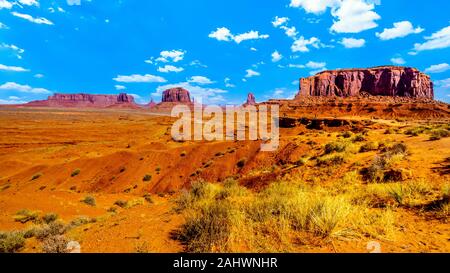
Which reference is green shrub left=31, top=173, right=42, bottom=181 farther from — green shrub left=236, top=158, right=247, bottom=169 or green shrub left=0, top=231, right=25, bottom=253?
green shrub left=0, top=231, right=25, bottom=253

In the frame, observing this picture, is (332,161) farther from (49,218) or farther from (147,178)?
(147,178)

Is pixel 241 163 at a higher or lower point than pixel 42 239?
higher

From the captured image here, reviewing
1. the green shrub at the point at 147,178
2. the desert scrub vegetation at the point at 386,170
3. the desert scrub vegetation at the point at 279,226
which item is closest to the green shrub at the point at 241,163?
the green shrub at the point at 147,178

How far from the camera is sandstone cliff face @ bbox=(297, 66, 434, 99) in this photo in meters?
102

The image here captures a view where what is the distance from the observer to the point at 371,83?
360 feet

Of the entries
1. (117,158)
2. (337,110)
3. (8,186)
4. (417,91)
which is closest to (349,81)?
(417,91)

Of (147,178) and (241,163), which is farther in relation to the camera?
(147,178)

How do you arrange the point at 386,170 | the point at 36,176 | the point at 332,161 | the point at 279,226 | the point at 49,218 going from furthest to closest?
the point at 36,176 → the point at 332,161 → the point at 49,218 → the point at 386,170 → the point at 279,226

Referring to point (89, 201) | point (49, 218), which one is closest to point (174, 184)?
point (89, 201)

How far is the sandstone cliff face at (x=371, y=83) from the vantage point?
10150 centimetres

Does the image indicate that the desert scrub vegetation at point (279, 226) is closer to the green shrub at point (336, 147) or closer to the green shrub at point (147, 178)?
the green shrub at point (336, 147)

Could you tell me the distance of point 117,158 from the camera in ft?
79.3

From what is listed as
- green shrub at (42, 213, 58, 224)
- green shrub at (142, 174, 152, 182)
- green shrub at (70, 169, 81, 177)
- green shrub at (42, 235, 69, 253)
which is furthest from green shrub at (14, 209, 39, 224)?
green shrub at (70, 169, 81, 177)

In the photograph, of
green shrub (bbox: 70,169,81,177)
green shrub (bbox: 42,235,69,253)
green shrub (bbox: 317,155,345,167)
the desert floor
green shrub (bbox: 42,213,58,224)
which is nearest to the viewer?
the desert floor
